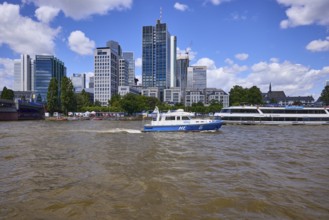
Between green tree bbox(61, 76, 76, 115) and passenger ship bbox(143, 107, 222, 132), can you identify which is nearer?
passenger ship bbox(143, 107, 222, 132)

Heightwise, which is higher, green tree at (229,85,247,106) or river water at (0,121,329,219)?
green tree at (229,85,247,106)

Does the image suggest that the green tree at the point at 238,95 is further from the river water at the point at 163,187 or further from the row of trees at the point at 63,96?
the river water at the point at 163,187

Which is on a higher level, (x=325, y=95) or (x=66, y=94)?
(x=325, y=95)

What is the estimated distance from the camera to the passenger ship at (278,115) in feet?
232

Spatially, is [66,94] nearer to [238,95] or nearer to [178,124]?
[178,124]

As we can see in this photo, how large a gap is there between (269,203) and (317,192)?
320 cm

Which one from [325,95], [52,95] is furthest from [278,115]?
[325,95]

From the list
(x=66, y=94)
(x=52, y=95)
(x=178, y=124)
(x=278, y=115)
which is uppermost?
(x=66, y=94)

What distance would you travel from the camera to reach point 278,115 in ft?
234

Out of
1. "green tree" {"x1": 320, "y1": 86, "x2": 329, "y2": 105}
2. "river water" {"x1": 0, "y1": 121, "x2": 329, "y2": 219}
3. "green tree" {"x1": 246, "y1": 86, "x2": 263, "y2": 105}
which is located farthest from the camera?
"green tree" {"x1": 320, "y1": 86, "x2": 329, "y2": 105}

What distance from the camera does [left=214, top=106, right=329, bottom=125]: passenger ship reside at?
2778 inches

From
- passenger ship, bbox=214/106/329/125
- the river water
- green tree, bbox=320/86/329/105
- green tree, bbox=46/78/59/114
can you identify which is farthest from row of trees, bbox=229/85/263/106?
the river water

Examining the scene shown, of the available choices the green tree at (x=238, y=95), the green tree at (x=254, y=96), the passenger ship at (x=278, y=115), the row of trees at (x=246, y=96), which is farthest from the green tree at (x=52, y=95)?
the green tree at (x=254, y=96)

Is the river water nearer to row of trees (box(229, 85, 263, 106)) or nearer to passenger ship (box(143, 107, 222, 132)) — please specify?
passenger ship (box(143, 107, 222, 132))
